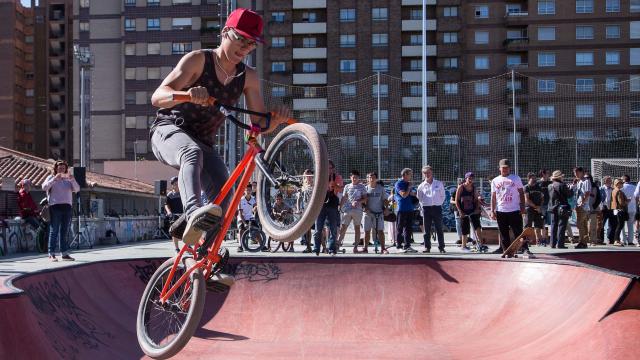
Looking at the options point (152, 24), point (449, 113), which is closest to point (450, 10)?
point (449, 113)

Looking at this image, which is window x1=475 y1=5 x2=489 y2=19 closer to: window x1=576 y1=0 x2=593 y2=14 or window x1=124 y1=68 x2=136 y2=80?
window x1=576 y1=0 x2=593 y2=14

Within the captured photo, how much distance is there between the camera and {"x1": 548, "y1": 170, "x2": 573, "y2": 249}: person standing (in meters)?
14.9

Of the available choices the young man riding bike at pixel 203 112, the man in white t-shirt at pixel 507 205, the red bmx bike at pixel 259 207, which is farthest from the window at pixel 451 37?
the red bmx bike at pixel 259 207

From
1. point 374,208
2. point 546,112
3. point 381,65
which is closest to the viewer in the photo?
point 374,208

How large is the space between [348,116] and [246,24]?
1319 inches

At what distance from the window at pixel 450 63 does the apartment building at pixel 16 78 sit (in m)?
54.4

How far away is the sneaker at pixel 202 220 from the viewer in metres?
4.57

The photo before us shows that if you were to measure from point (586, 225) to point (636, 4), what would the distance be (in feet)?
174

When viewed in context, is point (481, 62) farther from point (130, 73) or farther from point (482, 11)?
point (130, 73)

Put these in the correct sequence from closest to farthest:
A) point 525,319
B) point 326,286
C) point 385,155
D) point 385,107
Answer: point 525,319 → point 326,286 → point 385,155 → point 385,107

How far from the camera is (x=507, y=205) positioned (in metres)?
11.7

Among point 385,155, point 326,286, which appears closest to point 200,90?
point 326,286

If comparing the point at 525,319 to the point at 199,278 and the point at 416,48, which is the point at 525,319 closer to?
the point at 199,278

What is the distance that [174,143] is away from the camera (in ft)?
16.3
